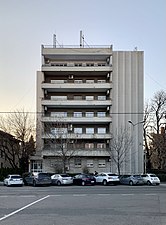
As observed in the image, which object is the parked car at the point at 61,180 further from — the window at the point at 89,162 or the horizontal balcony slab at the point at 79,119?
the window at the point at 89,162

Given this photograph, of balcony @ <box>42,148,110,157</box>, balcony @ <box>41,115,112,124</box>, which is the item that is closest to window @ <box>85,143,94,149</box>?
balcony @ <box>42,148,110,157</box>

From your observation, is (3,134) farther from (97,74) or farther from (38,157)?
(97,74)

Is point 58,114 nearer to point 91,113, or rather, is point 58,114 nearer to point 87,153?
point 91,113

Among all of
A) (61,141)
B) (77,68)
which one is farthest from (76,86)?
(61,141)

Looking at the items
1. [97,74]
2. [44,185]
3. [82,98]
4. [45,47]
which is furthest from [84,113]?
[44,185]

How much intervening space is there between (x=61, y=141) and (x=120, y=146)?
29.0 feet

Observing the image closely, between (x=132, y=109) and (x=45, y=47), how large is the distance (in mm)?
17100

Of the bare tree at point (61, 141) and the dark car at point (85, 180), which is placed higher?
the bare tree at point (61, 141)

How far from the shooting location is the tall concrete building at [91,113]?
6469 cm

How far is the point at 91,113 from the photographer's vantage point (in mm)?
67688

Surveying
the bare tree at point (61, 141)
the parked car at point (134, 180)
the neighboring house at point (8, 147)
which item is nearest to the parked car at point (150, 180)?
the parked car at point (134, 180)

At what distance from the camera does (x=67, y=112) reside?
68.1 metres

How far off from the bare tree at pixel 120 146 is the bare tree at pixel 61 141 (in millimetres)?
5786

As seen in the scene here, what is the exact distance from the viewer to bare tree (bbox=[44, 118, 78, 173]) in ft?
208
